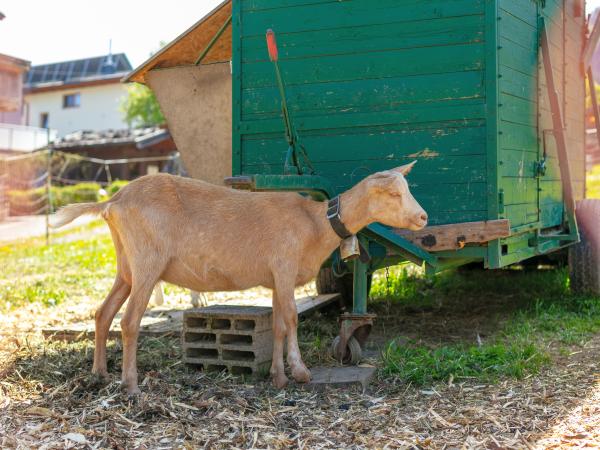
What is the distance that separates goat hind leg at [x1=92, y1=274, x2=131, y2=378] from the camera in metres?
4.88

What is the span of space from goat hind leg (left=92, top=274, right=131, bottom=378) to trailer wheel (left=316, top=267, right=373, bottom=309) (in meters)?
2.89

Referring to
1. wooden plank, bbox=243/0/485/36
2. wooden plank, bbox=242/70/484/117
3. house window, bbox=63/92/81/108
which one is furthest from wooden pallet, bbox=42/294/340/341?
house window, bbox=63/92/81/108

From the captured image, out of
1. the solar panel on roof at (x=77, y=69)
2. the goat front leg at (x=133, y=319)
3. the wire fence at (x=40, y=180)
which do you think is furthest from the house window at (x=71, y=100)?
the goat front leg at (x=133, y=319)

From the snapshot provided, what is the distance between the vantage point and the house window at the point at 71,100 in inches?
1560

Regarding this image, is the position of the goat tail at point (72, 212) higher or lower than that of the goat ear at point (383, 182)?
lower

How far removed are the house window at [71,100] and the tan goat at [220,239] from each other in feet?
122

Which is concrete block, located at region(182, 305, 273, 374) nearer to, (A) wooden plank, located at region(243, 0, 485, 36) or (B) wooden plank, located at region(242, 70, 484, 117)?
(B) wooden plank, located at region(242, 70, 484, 117)

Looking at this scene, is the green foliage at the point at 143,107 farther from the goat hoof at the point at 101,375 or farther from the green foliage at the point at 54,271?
the goat hoof at the point at 101,375

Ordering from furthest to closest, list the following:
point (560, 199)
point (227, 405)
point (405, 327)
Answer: point (560, 199), point (405, 327), point (227, 405)

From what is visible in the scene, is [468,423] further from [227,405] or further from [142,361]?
[142,361]

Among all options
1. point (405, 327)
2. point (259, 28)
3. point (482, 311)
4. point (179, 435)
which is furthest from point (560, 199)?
point (179, 435)

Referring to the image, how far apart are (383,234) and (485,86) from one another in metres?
1.32

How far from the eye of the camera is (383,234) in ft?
16.4

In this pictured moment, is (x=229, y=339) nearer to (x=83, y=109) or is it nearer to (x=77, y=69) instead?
(x=83, y=109)
